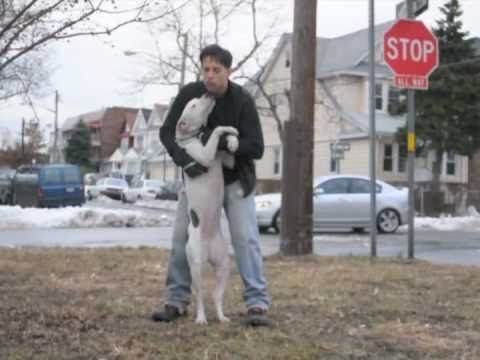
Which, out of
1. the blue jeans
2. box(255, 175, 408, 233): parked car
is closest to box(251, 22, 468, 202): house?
box(255, 175, 408, 233): parked car

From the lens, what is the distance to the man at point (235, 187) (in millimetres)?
5043

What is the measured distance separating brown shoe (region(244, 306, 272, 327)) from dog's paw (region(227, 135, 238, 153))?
3.42ft

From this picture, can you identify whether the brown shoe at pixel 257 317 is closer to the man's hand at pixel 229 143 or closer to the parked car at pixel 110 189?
the man's hand at pixel 229 143

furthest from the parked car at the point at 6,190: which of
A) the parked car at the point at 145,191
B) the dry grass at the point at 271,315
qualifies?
the dry grass at the point at 271,315

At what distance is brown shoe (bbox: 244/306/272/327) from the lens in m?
4.96

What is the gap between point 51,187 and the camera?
93.7 ft

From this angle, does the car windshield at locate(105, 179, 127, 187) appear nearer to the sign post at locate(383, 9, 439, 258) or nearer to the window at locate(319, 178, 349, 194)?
the window at locate(319, 178, 349, 194)

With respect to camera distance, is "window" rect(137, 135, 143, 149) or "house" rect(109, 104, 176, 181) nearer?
"house" rect(109, 104, 176, 181)

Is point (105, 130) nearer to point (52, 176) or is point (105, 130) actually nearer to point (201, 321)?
point (52, 176)

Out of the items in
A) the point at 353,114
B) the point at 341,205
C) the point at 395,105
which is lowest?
the point at 341,205

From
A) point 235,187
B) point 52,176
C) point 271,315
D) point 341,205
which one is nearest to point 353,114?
point 52,176

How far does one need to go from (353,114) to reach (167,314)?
34.7 meters

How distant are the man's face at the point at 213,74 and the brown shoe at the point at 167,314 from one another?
1.44 m

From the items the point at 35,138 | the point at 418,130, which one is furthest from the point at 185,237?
the point at 35,138
